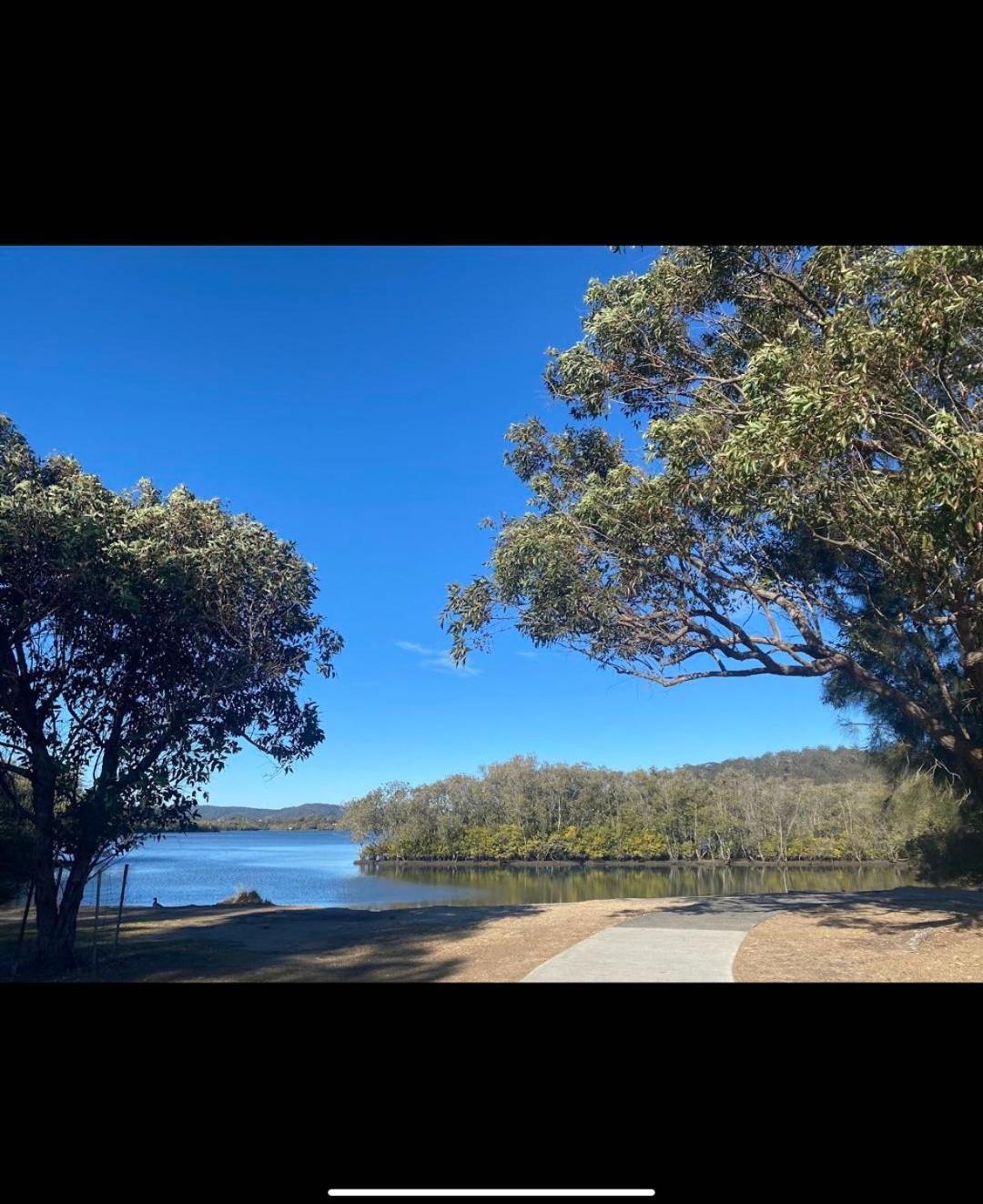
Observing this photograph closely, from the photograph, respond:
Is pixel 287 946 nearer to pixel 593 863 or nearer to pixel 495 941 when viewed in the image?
pixel 495 941

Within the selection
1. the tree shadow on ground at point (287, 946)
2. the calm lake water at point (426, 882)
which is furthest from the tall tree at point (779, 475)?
the calm lake water at point (426, 882)

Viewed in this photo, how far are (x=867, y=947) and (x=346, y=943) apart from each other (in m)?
3.89

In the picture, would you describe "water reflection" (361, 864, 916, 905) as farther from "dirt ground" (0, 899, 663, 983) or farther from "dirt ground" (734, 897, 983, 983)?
"dirt ground" (734, 897, 983, 983)

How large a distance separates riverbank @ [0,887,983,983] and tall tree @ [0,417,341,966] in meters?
1.05

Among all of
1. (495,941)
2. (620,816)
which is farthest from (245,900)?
(620,816)

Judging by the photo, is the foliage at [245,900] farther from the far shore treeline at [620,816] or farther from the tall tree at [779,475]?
the far shore treeline at [620,816]

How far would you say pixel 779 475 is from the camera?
Answer: 4.66 meters

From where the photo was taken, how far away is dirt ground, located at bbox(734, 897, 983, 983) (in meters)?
4.46

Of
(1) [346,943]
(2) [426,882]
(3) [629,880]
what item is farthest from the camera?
(2) [426,882]

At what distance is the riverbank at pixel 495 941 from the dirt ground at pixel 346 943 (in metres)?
0.02
